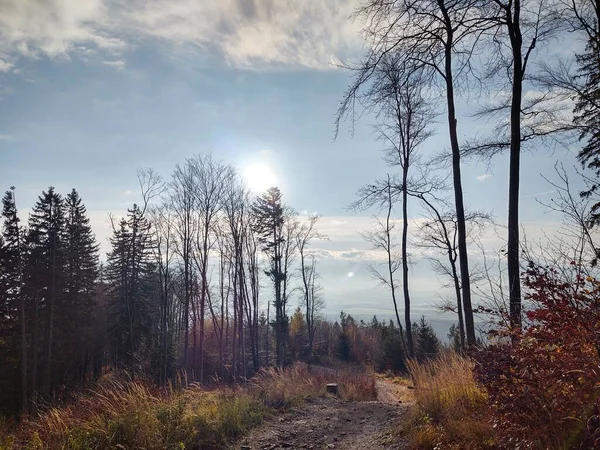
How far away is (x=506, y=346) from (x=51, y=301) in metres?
25.9

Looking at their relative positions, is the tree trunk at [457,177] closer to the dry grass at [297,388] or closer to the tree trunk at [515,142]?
the tree trunk at [515,142]

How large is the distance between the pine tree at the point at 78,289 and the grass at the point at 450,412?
25.7 m

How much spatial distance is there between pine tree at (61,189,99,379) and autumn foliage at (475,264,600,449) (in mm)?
27607

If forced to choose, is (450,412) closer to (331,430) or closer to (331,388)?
(331,430)

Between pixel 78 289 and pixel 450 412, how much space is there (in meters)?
27.9

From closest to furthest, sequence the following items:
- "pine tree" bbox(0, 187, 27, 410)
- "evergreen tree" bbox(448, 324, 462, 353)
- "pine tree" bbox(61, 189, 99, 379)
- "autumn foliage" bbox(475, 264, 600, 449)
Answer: "autumn foliage" bbox(475, 264, 600, 449)
"evergreen tree" bbox(448, 324, 462, 353)
"pine tree" bbox(0, 187, 27, 410)
"pine tree" bbox(61, 189, 99, 379)

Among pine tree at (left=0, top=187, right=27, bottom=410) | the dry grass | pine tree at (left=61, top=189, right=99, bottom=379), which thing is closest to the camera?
the dry grass

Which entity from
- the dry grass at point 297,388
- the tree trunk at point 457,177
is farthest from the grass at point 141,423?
the tree trunk at point 457,177

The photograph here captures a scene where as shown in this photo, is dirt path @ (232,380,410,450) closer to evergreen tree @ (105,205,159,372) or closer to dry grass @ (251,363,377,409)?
dry grass @ (251,363,377,409)

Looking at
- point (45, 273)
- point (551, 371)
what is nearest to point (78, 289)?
point (45, 273)

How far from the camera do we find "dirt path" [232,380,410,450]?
5.80 metres

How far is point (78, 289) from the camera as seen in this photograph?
26.5 m

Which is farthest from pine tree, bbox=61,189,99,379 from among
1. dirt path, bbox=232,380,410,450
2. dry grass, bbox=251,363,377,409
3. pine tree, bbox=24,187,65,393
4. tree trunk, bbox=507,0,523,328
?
tree trunk, bbox=507,0,523,328

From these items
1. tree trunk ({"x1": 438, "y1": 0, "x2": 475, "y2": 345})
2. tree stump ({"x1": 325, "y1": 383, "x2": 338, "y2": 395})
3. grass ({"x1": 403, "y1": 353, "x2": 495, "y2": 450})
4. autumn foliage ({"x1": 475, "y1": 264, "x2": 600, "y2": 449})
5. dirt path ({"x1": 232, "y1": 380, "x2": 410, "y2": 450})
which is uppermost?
tree trunk ({"x1": 438, "y1": 0, "x2": 475, "y2": 345})
